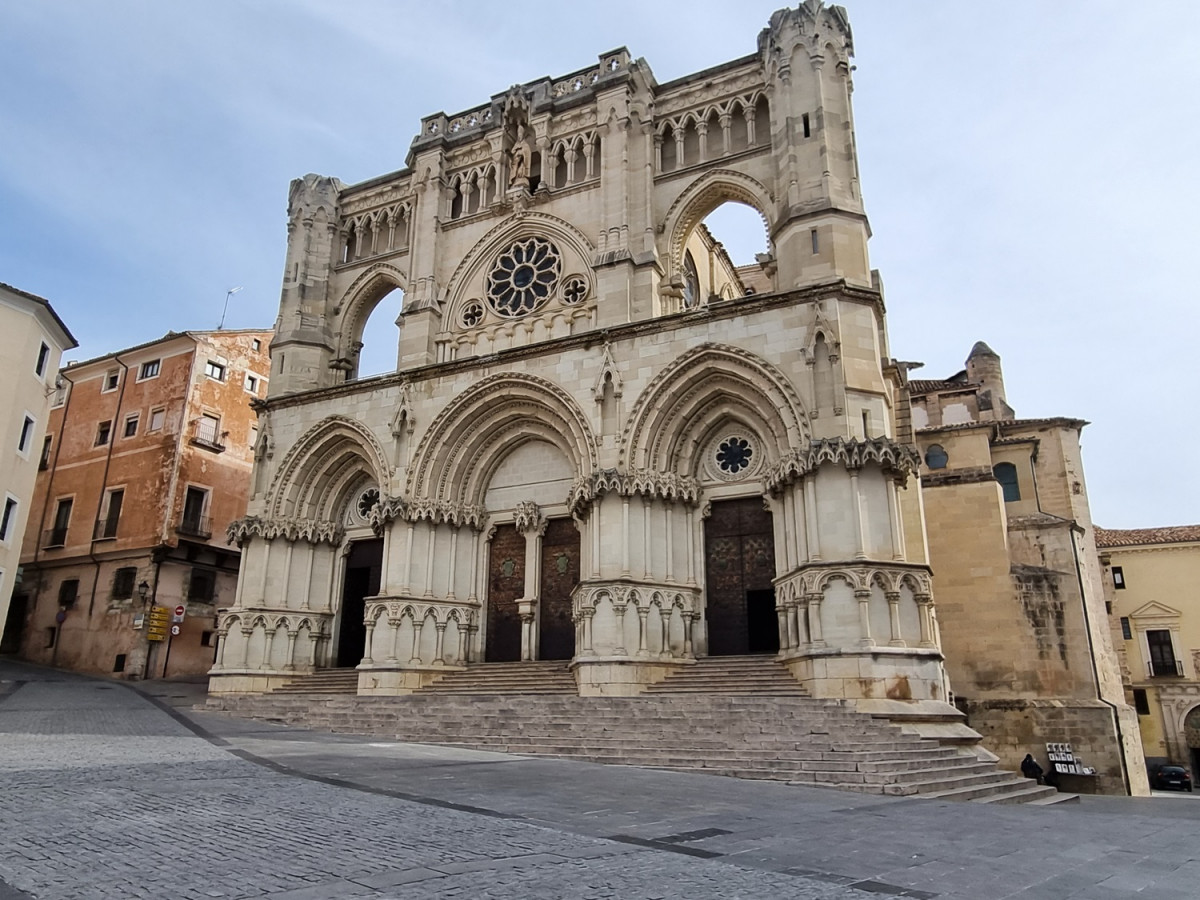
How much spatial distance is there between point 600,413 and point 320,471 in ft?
29.8

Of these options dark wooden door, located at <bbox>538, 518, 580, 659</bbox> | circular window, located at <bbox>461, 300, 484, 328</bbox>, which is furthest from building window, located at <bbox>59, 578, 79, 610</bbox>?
dark wooden door, located at <bbox>538, 518, 580, 659</bbox>

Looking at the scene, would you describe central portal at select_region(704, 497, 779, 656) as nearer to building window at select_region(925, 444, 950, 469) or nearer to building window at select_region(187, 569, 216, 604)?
building window at select_region(925, 444, 950, 469)

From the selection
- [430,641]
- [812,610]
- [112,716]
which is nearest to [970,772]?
[812,610]

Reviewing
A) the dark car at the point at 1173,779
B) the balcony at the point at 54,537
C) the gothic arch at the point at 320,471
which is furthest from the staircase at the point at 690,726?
the dark car at the point at 1173,779

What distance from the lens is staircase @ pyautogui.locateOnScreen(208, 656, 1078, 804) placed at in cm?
1214

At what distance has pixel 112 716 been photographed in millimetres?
16828

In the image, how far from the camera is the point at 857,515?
53.5 feet

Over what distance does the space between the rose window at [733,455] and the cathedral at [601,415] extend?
→ 0.05m

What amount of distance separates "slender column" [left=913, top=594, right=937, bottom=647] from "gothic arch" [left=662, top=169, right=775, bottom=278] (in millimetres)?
10033

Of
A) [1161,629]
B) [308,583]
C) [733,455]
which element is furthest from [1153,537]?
[308,583]

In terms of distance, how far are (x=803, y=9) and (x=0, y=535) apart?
24.8 m

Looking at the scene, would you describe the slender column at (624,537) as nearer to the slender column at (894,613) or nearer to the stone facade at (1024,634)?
the slender column at (894,613)

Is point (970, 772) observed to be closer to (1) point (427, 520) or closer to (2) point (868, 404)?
(2) point (868, 404)

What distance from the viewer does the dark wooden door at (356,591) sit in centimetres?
2359
